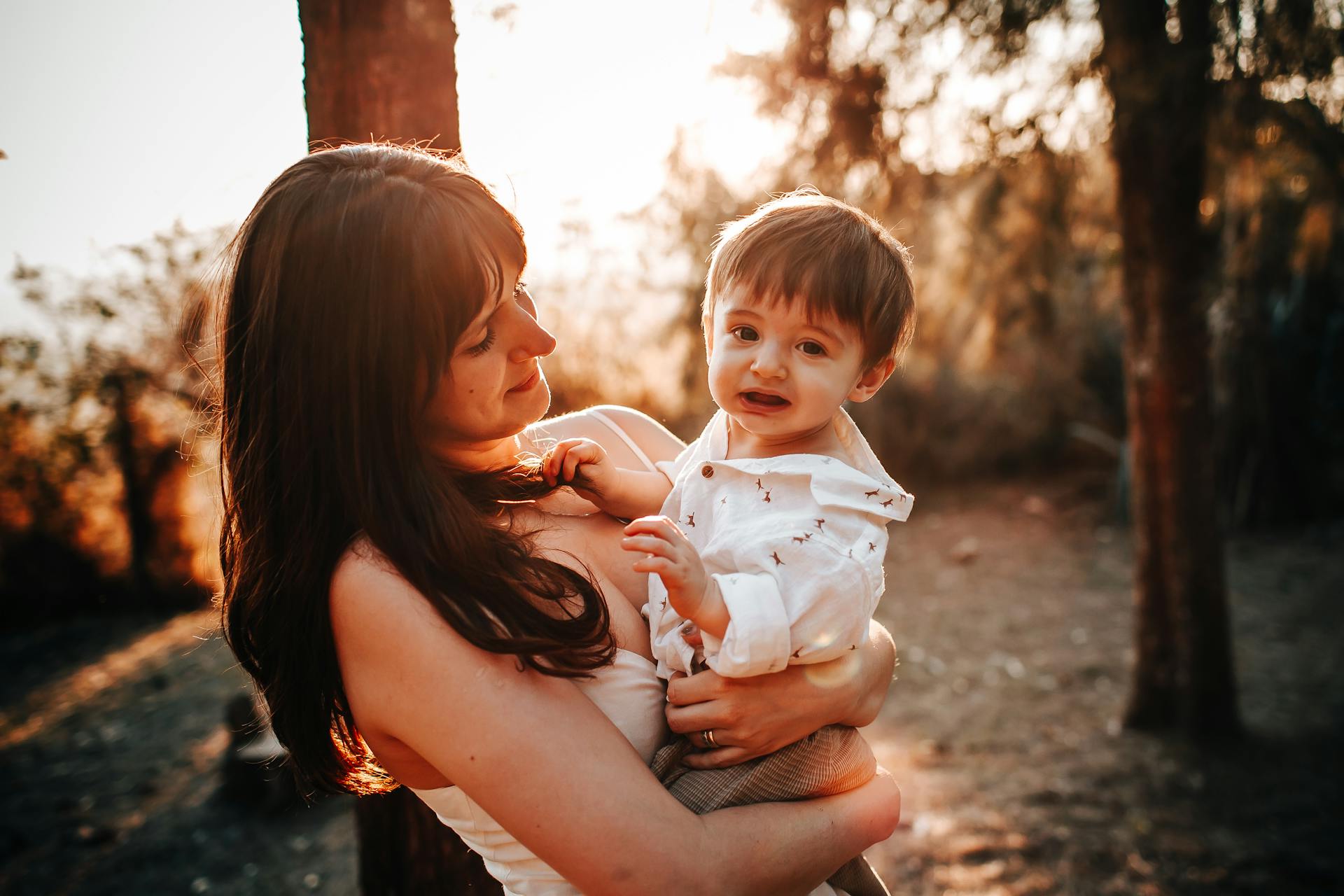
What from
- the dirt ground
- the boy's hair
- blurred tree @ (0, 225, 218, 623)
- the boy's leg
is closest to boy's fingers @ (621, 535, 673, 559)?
the boy's leg

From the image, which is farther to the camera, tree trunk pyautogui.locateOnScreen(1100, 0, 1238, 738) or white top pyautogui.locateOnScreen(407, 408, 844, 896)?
tree trunk pyautogui.locateOnScreen(1100, 0, 1238, 738)

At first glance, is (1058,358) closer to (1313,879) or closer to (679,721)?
(1313,879)

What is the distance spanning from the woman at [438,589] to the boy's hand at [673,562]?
15 cm

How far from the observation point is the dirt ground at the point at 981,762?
4090mm

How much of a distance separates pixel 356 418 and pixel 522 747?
1.82ft

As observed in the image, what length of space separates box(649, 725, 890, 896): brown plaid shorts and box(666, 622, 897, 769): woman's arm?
2 centimetres

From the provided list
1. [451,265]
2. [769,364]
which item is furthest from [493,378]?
[769,364]

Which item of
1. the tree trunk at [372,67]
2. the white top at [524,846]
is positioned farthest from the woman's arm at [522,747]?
the tree trunk at [372,67]

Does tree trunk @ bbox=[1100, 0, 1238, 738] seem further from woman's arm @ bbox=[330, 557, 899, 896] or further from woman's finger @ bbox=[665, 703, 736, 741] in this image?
woman's arm @ bbox=[330, 557, 899, 896]

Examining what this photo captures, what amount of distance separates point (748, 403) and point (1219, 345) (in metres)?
7.90

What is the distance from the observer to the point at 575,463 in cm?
161

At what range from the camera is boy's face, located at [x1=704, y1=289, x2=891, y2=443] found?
1576mm

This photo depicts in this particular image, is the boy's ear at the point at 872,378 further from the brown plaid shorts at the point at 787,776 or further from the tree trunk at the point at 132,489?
the tree trunk at the point at 132,489

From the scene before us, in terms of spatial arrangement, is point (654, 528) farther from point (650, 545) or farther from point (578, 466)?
point (578, 466)
